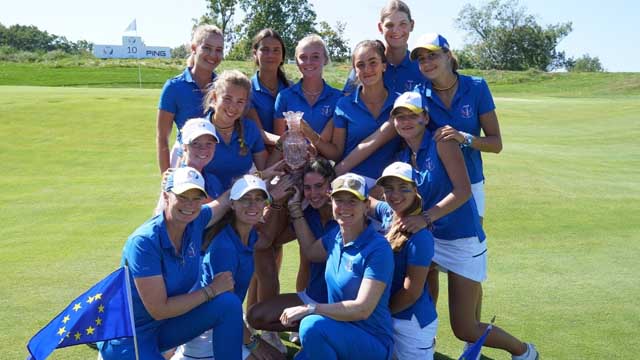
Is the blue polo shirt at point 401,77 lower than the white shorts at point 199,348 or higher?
higher

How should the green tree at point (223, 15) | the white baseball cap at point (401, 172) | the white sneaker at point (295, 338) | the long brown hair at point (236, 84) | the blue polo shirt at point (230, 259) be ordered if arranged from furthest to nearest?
the green tree at point (223, 15)
the white sneaker at point (295, 338)
the long brown hair at point (236, 84)
the blue polo shirt at point (230, 259)
the white baseball cap at point (401, 172)

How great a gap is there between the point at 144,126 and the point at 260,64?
12.6m

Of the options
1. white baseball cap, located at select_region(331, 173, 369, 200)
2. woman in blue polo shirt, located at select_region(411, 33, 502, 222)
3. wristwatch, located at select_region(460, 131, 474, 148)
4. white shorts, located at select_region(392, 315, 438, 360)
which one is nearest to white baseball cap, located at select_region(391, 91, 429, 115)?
woman in blue polo shirt, located at select_region(411, 33, 502, 222)

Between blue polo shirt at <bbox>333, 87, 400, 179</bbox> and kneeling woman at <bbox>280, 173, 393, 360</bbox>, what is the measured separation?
0.79m

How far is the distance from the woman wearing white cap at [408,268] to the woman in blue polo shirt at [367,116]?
0.61 meters

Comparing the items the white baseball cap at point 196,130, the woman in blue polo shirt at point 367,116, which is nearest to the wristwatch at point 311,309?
the woman in blue polo shirt at point 367,116

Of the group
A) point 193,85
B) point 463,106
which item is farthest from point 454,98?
point 193,85

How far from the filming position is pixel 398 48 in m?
5.44

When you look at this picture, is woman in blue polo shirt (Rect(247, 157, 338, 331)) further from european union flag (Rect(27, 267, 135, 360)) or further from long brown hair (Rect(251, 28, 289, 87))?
european union flag (Rect(27, 267, 135, 360))

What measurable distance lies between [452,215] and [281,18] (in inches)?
3286

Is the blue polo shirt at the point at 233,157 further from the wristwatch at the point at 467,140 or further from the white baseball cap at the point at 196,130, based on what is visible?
the wristwatch at the point at 467,140

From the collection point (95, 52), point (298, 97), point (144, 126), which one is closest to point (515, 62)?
point (95, 52)

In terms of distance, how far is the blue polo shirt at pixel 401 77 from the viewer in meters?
5.32

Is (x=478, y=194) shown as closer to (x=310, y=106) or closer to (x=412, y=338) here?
(x=412, y=338)
